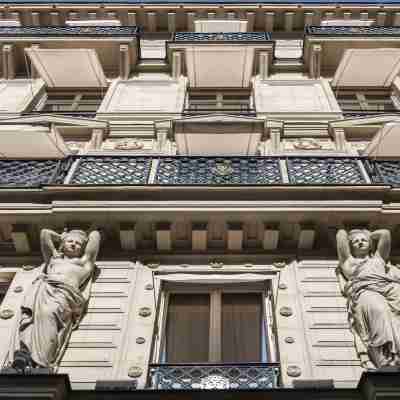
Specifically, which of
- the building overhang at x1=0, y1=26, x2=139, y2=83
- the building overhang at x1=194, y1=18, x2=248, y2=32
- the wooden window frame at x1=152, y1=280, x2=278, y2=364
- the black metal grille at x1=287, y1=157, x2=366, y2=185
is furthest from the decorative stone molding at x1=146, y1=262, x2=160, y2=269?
the building overhang at x1=194, y1=18, x2=248, y2=32

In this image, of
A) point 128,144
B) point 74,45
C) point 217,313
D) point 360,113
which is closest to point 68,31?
point 74,45

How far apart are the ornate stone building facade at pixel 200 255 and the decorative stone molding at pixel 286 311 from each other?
0.04 ft

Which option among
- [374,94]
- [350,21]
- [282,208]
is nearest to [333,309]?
[282,208]

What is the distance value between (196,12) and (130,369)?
1448cm

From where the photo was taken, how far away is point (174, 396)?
190 inches

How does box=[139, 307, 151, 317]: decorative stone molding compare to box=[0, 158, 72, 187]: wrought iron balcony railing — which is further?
box=[0, 158, 72, 187]: wrought iron balcony railing

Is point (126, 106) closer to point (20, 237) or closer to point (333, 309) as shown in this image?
point (20, 237)

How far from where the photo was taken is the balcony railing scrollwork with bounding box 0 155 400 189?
7984mm

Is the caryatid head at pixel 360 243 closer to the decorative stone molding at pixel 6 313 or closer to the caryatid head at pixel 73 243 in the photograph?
the caryatid head at pixel 73 243

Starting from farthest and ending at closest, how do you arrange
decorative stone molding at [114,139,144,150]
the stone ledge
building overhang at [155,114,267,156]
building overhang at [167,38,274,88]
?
building overhang at [167,38,274,88] → decorative stone molding at [114,139,144,150] → building overhang at [155,114,267,156] → the stone ledge

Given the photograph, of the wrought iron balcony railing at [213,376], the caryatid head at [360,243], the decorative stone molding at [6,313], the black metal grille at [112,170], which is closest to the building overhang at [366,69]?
the black metal grille at [112,170]

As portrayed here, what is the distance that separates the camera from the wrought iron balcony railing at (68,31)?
14586 mm

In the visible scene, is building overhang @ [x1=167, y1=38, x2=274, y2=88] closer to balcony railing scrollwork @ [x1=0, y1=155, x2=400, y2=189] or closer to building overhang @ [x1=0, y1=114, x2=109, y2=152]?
building overhang @ [x1=0, y1=114, x2=109, y2=152]

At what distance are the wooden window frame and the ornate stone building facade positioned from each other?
2cm
